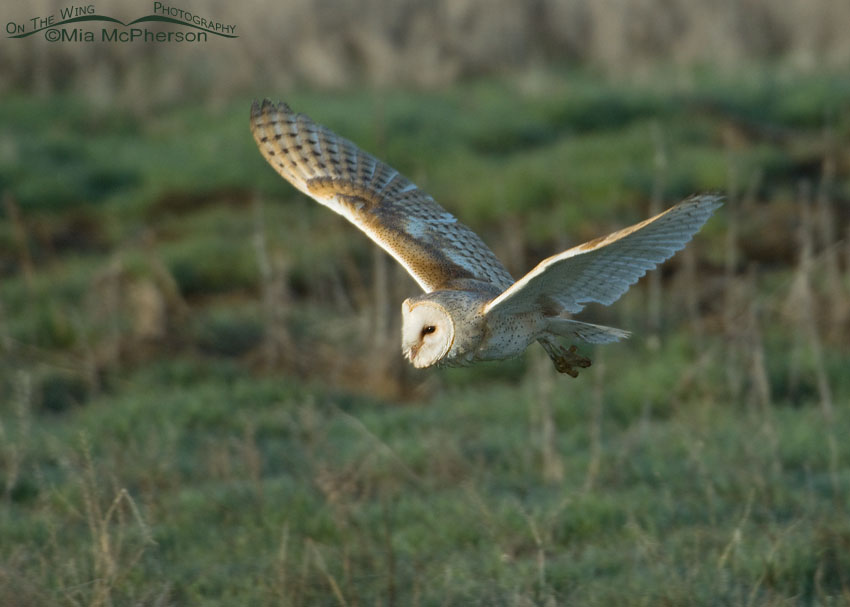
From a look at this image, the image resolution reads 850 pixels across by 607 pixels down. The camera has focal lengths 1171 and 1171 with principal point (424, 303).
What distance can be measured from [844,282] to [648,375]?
2191mm

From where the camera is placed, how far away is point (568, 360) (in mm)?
4262

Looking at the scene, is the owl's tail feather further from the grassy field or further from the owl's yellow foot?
the grassy field

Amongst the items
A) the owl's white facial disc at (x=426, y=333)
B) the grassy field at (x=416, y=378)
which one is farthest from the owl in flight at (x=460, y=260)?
the grassy field at (x=416, y=378)

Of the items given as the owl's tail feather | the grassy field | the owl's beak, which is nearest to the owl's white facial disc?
the owl's beak

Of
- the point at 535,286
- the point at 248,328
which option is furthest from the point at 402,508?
the point at 248,328

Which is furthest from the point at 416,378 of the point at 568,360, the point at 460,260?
the point at 568,360

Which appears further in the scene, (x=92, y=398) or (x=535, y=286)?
(x=92, y=398)

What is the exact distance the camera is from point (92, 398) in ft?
25.3

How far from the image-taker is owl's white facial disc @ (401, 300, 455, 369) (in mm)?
3969

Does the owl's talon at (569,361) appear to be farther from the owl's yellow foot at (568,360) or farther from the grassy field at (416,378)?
the grassy field at (416,378)

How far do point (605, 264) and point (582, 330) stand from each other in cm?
32

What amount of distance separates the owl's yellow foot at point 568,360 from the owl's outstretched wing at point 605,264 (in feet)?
0.64

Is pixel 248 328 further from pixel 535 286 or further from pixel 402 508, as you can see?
pixel 535 286

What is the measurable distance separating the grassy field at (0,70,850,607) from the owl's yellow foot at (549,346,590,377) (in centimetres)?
62
